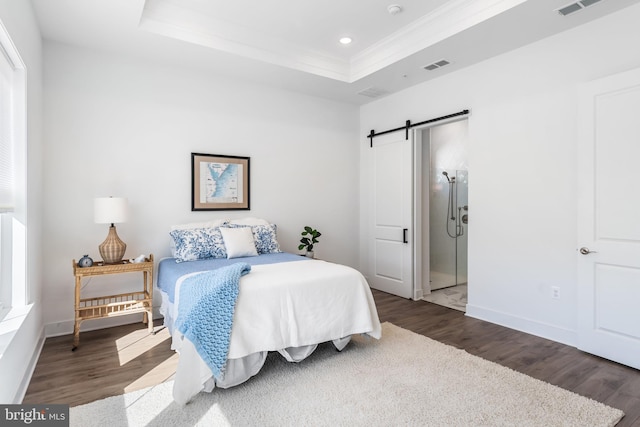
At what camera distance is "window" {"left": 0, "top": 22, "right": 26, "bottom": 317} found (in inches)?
92.0

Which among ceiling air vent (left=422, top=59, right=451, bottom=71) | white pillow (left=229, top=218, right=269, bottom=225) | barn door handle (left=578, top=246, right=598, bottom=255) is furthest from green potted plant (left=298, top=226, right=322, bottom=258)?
barn door handle (left=578, top=246, right=598, bottom=255)

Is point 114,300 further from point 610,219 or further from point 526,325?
point 610,219

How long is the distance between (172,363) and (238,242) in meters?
1.33

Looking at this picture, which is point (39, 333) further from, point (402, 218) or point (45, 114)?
point (402, 218)

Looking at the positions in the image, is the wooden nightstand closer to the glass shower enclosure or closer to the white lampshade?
the white lampshade

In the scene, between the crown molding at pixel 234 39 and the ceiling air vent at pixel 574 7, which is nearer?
the ceiling air vent at pixel 574 7

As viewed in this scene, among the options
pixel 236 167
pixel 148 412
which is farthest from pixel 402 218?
pixel 148 412

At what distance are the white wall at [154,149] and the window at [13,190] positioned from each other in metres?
0.98

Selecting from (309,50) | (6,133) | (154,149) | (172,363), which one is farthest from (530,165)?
(6,133)

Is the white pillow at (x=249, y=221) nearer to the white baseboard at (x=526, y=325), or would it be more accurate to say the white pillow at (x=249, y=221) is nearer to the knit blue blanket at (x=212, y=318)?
the knit blue blanket at (x=212, y=318)

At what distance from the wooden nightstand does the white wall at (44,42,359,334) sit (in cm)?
15

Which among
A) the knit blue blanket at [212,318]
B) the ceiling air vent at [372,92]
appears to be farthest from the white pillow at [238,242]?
the ceiling air vent at [372,92]

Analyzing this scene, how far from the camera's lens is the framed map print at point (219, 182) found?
4070 mm

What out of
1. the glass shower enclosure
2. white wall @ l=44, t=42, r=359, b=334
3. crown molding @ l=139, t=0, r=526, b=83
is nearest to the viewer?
crown molding @ l=139, t=0, r=526, b=83
